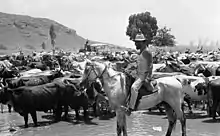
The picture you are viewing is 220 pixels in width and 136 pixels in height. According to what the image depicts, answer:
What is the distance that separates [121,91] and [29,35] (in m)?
160

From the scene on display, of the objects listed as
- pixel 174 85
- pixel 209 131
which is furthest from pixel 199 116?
pixel 174 85

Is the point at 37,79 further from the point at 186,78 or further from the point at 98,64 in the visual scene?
the point at 98,64

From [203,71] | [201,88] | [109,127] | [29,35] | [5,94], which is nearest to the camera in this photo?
[109,127]

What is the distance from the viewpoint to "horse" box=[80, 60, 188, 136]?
33.1 feet

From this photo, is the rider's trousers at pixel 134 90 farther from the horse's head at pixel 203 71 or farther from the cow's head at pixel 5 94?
the horse's head at pixel 203 71

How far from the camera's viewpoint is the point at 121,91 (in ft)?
33.1

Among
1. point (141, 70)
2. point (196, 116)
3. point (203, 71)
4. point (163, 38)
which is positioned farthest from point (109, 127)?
point (163, 38)

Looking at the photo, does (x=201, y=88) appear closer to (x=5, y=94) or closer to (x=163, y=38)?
(x=5, y=94)

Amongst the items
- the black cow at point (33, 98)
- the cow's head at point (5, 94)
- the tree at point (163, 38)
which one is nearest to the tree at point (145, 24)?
the tree at point (163, 38)

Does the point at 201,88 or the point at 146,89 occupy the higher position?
the point at 146,89

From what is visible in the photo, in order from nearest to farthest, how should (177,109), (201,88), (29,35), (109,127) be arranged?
(177,109) → (109,127) → (201,88) → (29,35)

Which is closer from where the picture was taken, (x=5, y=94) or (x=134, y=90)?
(x=134, y=90)

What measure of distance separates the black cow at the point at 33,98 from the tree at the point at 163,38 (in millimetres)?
65367

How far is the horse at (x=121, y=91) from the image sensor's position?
1009cm
